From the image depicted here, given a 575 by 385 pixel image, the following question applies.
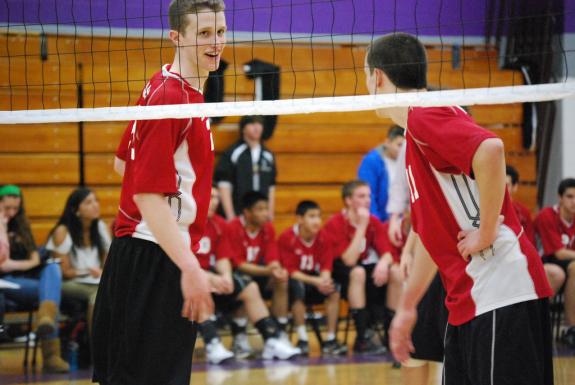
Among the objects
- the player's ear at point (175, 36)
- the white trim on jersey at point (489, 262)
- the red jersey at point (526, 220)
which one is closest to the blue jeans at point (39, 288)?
the red jersey at point (526, 220)

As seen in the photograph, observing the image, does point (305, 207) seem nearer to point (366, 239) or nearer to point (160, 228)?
point (366, 239)

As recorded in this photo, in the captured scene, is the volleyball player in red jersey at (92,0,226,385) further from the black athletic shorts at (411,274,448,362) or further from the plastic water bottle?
the plastic water bottle

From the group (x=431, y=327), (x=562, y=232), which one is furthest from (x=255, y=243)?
(x=431, y=327)

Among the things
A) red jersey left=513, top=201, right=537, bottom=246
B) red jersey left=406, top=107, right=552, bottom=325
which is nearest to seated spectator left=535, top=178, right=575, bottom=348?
red jersey left=513, top=201, right=537, bottom=246

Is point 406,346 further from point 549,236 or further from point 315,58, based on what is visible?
point 315,58

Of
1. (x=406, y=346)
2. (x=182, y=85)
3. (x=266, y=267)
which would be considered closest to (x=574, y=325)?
(x=266, y=267)

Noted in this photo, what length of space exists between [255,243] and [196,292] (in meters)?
5.58

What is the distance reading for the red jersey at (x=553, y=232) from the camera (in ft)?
28.0

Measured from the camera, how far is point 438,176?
314cm

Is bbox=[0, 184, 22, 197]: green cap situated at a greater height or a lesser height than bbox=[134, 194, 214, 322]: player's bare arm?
lesser

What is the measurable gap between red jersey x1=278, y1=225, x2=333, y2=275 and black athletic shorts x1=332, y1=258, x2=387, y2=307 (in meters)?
0.11

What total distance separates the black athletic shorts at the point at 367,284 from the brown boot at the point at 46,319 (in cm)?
262

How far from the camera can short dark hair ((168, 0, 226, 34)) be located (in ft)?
10.9

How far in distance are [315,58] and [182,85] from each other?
7.07 meters
